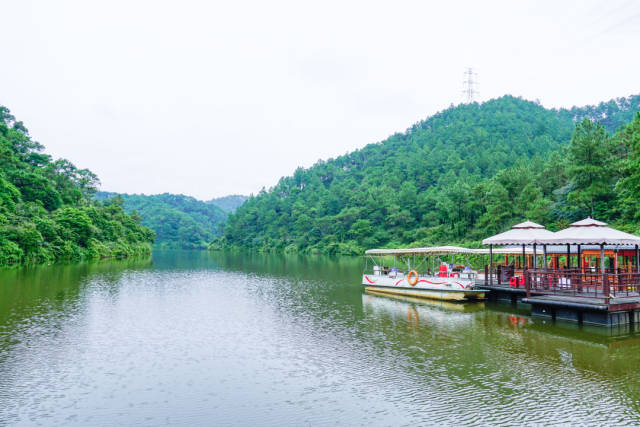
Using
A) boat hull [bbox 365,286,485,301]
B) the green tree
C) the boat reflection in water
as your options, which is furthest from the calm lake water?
the green tree

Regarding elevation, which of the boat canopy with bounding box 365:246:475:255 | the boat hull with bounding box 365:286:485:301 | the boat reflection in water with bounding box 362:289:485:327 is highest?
the boat canopy with bounding box 365:246:475:255

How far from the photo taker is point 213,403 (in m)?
10.9

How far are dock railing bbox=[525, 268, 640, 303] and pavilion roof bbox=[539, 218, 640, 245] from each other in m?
1.43

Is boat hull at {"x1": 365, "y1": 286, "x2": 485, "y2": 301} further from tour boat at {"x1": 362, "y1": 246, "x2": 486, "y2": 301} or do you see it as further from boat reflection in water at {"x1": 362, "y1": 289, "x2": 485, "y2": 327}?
boat reflection in water at {"x1": 362, "y1": 289, "x2": 485, "y2": 327}

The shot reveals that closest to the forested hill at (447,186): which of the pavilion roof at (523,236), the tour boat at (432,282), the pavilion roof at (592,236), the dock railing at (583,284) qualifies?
the pavilion roof at (523,236)

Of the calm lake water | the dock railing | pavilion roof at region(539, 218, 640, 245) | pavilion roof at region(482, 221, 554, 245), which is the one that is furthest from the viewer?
pavilion roof at region(482, 221, 554, 245)

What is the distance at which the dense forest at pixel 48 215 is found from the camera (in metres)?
49.8

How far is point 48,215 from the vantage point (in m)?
61.2

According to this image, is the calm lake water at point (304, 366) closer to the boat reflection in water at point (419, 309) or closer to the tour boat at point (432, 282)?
the boat reflection in water at point (419, 309)

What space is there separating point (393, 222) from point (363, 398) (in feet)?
309

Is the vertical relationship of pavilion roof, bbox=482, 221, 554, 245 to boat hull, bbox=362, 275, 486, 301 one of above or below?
above

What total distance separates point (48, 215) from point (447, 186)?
262ft

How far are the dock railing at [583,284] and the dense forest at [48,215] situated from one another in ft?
160

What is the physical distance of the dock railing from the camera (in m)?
18.7
